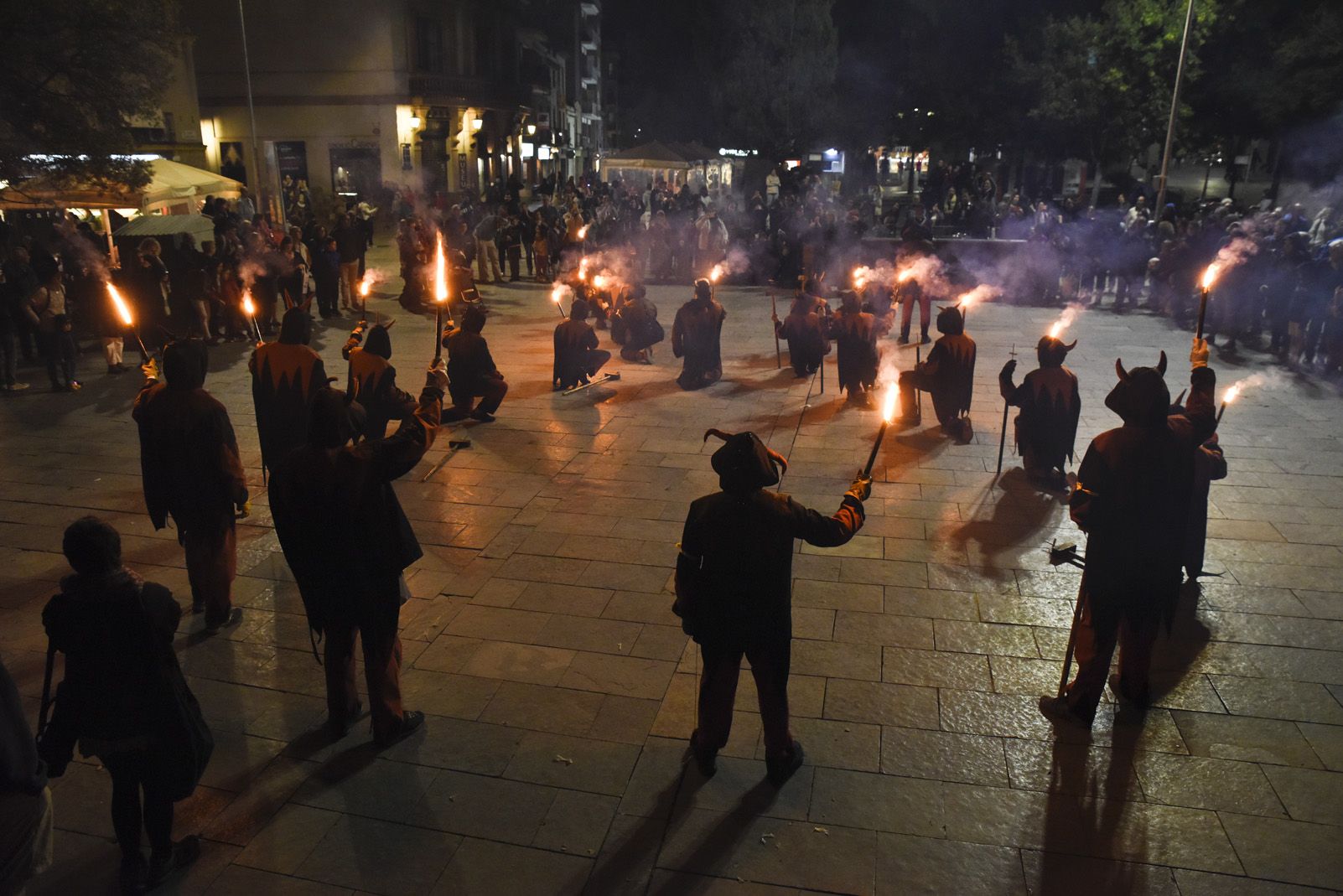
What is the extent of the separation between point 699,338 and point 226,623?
7367mm

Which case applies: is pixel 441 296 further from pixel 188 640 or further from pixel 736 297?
pixel 736 297

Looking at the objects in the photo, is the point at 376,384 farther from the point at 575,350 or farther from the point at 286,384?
the point at 575,350

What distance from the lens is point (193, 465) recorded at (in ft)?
18.8

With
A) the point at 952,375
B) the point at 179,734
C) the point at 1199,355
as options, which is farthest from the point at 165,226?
the point at 1199,355

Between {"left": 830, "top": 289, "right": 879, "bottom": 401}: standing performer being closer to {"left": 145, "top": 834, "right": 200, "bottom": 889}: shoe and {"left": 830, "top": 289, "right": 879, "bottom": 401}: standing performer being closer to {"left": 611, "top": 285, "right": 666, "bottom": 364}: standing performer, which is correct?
{"left": 611, "top": 285, "right": 666, "bottom": 364}: standing performer

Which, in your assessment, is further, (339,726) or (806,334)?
(806,334)

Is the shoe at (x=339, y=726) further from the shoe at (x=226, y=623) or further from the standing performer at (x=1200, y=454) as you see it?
the standing performer at (x=1200, y=454)

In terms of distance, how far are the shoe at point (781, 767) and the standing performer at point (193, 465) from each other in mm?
3519

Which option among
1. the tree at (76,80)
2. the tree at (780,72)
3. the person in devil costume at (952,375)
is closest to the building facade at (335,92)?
the tree at (780,72)

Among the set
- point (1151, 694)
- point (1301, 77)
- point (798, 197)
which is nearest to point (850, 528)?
point (1151, 694)

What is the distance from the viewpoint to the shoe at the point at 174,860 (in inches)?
152

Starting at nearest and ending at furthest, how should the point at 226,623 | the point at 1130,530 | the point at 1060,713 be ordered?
the point at 1130,530 → the point at 1060,713 → the point at 226,623

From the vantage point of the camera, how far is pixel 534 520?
25.8ft

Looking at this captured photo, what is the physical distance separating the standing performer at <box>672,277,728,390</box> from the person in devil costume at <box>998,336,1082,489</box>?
14.5 feet
